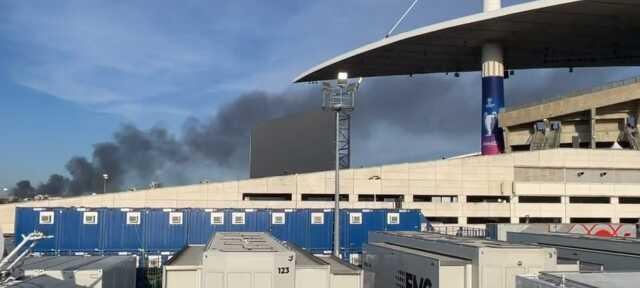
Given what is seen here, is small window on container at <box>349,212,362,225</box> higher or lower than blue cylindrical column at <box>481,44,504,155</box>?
lower

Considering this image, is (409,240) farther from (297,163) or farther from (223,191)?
(297,163)

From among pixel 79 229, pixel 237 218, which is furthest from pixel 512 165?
pixel 79 229

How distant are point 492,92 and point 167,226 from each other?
166 ft

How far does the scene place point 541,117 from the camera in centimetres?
7162

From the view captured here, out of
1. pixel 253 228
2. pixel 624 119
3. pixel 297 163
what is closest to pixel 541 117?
pixel 624 119

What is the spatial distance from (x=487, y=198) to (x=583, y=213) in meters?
9.45

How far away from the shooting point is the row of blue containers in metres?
34.5

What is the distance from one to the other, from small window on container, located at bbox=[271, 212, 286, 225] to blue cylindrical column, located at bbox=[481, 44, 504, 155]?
146 feet

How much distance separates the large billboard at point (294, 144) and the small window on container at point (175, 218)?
140ft

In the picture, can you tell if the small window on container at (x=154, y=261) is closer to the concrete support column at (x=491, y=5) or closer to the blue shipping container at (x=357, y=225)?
the blue shipping container at (x=357, y=225)

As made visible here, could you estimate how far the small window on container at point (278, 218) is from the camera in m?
36.7

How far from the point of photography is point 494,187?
62.0 meters

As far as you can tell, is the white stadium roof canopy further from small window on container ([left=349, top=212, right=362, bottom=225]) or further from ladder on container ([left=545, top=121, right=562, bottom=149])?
small window on container ([left=349, top=212, right=362, bottom=225])

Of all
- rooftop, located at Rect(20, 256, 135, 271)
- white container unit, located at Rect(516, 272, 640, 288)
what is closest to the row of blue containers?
rooftop, located at Rect(20, 256, 135, 271)
